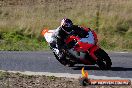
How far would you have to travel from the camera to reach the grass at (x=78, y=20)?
22192 millimetres

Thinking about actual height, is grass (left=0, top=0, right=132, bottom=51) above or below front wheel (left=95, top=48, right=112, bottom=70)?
below

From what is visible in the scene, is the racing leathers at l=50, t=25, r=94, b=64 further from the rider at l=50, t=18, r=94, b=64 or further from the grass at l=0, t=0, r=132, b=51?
the grass at l=0, t=0, r=132, b=51

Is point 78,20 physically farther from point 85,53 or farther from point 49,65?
point 85,53

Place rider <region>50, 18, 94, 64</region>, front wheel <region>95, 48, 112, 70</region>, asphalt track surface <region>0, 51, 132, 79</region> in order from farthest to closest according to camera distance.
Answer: rider <region>50, 18, 94, 64</region>, front wheel <region>95, 48, 112, 70</region>, asphalt track surface <region>0, 51, 132, 79</region>

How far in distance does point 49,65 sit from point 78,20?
1276cm

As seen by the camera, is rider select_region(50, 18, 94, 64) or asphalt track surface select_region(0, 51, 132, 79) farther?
rider select_region(50, 18, 94, 64)

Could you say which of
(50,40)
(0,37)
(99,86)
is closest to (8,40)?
(0,37)

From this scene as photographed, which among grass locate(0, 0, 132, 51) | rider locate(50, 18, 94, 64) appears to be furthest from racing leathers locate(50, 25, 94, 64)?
grass locate(0, 0, 132, 51)

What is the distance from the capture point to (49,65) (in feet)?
49.3

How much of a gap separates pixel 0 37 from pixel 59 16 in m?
6.50

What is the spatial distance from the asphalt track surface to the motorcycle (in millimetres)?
200

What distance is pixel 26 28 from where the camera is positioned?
1029 inches

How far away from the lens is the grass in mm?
22192

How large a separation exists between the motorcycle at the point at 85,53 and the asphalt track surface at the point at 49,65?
0.20 m
